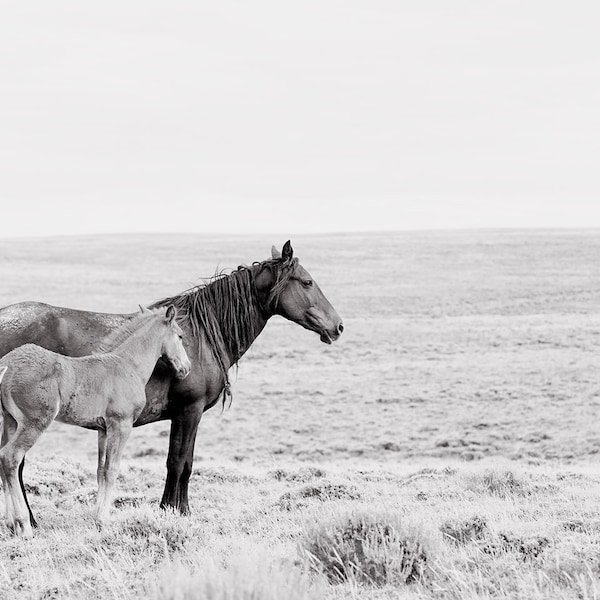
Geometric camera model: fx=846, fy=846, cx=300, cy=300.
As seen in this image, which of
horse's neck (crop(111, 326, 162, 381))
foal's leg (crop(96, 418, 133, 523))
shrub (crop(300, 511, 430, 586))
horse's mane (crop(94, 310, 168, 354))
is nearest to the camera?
shrub (crop(300, 511, 430, 586))

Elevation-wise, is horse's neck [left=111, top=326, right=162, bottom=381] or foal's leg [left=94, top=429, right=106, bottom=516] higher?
horse's neck [left=111, top=326, right=162, bottom=381]

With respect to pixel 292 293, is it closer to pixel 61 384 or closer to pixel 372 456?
pixel 61 384

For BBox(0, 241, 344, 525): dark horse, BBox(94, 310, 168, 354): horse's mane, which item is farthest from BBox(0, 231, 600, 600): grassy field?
BBox(94, 310, 168, 354): horse's mane

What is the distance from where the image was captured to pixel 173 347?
7.54 m

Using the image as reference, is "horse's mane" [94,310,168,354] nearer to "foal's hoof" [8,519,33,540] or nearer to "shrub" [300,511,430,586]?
"foal's hoof" [8,519,33,540]

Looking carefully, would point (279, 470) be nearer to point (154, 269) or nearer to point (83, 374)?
point (83, 374)

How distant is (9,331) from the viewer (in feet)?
24.6

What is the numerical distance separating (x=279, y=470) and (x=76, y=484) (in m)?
2.87

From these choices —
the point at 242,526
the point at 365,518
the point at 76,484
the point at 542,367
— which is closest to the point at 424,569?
the point at 365,518

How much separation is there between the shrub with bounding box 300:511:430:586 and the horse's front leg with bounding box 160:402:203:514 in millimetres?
2192

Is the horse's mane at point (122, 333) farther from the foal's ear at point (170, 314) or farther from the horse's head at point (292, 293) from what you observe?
the horse's head at point (292, 293)

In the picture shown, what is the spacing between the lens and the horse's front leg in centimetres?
776

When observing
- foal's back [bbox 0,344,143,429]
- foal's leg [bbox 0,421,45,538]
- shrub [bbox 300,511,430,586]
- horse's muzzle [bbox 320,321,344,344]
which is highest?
horse's muzzle [bbox 320,321,344,344]

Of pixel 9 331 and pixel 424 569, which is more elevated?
pixel 9 331
